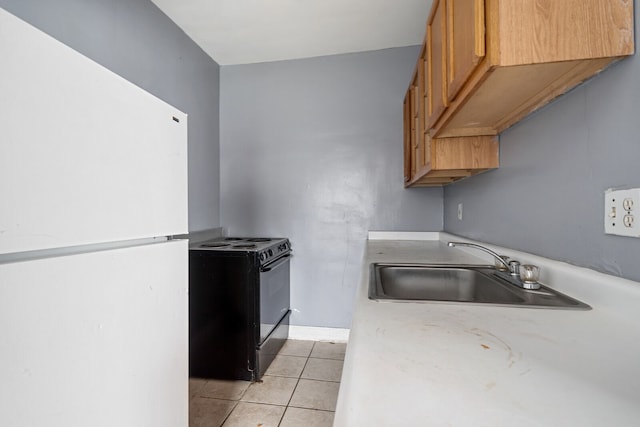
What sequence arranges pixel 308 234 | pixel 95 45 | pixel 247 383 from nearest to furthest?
pixel 95 45 < pixel 247 383 < pixel 308 234

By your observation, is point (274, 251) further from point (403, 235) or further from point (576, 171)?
point (576, 171)

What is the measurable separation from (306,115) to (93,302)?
2348mm

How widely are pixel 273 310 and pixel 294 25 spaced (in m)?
2.18

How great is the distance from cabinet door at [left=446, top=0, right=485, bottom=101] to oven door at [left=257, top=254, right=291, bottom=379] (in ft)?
5.18

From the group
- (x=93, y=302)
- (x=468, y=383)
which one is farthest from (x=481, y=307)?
(x=93, y=302)

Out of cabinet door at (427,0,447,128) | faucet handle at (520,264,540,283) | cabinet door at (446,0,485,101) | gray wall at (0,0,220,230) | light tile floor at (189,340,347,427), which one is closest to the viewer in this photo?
cabinet door at (446,0,485,101)

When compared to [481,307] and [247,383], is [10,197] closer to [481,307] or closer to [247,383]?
[481,307]

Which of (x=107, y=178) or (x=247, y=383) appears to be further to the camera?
(x=247, y=383)

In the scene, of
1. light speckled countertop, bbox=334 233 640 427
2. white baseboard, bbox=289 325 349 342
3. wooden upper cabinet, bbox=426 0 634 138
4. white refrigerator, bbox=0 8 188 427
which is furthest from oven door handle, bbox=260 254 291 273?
wooden upper cabinet, bbox=426 0 634 138

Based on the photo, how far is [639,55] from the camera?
26.2 inches

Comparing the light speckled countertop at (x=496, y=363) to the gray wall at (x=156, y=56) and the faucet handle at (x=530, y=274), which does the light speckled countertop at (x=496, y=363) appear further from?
the gray wall at (x=156, y=56)

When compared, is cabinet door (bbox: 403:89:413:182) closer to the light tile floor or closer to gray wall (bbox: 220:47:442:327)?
gray wall (bbox: 220:47:442:327)

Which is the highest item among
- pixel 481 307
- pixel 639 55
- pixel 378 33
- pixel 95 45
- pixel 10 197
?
pixel 378 33

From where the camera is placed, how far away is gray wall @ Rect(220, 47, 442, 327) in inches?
102
